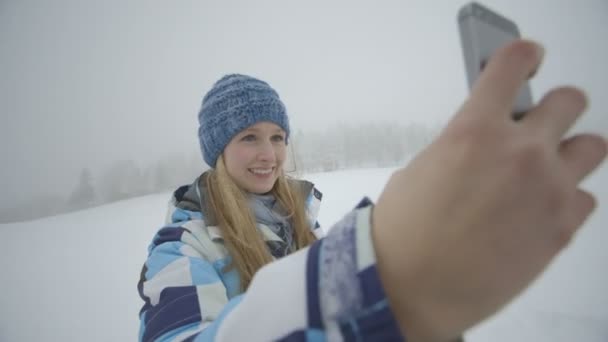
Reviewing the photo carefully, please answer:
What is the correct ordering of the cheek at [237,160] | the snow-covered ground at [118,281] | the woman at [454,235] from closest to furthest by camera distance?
the woman at [454,235] < the cheek at [237,160] < the snow-covered ground at [118,281]

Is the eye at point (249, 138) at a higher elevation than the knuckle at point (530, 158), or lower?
higher

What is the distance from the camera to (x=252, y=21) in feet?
346

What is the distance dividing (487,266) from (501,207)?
0.20ft

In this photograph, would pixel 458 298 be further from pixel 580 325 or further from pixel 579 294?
pixel 579 294

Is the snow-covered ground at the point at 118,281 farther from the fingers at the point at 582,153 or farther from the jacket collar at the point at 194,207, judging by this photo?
the jacket collar at the point at 194,207

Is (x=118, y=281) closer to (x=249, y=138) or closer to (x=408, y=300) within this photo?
(x=249, y=138)

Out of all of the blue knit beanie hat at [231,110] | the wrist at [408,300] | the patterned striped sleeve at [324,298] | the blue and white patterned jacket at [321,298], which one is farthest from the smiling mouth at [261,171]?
the wrist at [408,300]

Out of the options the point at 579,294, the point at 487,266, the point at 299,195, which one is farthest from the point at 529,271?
the point at 579,294

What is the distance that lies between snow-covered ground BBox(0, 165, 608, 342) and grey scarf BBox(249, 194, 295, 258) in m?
0.82

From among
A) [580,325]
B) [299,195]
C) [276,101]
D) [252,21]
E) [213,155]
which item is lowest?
[580,325]

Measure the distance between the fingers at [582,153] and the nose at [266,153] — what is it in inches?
46.5

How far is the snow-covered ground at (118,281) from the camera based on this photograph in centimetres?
189

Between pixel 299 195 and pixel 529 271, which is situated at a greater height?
pixel 299 195

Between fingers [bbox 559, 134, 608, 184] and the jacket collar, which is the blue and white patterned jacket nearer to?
fingers [bbox 559, 134, 608, 184]
